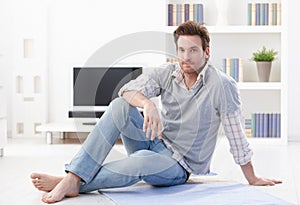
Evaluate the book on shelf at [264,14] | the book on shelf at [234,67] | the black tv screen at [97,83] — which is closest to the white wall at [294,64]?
the book on shelf at [264,14]

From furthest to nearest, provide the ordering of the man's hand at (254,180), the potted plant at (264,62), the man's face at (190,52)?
the potted plant at (264,62), the man's hand at (254,180), the man's face at (190,52)

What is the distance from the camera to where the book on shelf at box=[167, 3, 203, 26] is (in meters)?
5.17

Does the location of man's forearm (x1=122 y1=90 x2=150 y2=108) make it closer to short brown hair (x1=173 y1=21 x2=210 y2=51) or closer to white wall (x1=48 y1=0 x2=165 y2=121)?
short brown hair (x1=173 y1=21 x2=210 y2=51)

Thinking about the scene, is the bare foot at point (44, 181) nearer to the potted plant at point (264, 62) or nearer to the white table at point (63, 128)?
the white table at point (63, 128)

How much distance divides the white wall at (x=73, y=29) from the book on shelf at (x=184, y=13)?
0.60 ft

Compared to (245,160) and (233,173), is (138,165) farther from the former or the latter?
(233,173)

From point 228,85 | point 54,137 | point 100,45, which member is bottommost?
point 54,137

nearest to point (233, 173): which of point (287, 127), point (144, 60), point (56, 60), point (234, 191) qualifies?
point (234, 191)

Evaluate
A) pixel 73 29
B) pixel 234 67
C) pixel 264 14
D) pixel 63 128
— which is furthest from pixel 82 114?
pixel 264 14

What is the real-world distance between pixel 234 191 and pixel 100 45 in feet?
10.3

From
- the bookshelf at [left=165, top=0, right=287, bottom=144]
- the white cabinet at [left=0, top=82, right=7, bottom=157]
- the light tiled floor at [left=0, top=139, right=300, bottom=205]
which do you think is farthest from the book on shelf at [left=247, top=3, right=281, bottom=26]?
the white cabinet at [left=0, top=82, right=7, bottom=157]

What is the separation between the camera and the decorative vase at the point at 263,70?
5073 millimetres

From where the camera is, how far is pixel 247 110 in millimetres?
5367

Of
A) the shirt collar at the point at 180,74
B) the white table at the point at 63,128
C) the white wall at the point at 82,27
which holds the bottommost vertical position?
the white table at the point at 63,128
